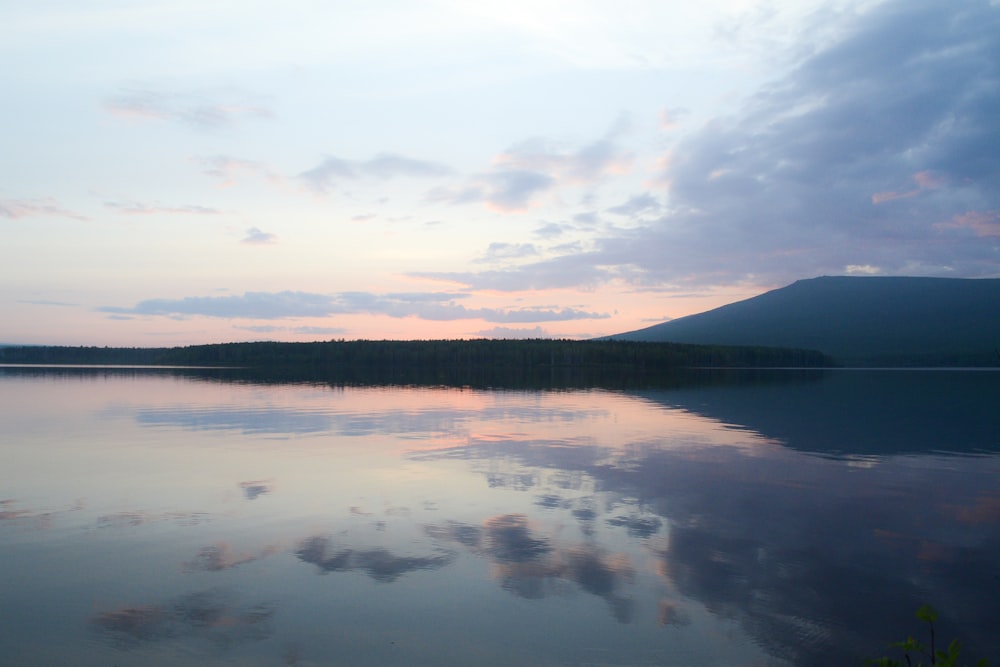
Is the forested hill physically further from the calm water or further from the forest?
the calm water

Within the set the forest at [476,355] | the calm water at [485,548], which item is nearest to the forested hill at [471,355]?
the forest at [476,355]

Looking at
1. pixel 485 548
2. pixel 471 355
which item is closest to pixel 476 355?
pixel 471 355

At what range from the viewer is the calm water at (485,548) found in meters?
8.87

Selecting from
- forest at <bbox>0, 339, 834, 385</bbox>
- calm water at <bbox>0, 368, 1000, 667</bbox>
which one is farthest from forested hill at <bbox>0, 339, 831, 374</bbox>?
calm water at <bbox>0, 368, 1000, 667</bbox>

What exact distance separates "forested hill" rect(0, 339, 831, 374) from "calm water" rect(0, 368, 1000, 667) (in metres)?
119

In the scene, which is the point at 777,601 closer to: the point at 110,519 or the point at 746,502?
the point at 746,502

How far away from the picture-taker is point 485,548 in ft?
40.7

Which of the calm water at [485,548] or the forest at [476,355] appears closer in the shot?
the calm water at [485,548]

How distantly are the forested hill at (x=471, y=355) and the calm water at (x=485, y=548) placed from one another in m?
119

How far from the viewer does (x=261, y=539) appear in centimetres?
1284

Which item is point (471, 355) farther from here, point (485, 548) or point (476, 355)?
point (485, 548)

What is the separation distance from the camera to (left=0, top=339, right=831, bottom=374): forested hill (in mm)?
146000

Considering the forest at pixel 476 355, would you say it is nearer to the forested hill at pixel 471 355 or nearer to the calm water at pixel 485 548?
the forested hill at pixel 471 355

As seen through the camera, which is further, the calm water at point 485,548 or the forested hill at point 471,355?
the forested hill at point 471,355
